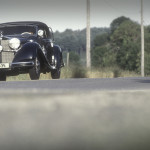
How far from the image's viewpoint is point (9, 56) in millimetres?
10961

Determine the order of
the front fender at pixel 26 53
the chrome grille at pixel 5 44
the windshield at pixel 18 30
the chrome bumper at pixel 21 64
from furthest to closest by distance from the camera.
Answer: the windshield at pixel 18 30 → the chrome grille at pixel 5 44 → the front fender at pixel 26 53 → the chrome bumper at pixel 21 64

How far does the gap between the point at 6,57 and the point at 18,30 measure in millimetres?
1326

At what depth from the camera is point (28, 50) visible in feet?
34.7

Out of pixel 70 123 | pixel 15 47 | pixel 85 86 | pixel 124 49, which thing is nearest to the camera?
pixel 70 123

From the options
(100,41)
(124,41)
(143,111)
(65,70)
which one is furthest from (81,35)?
(143,111)

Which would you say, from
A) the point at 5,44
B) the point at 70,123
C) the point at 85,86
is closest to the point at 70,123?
the point at 70,123

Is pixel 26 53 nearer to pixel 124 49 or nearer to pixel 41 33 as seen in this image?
pixel 41 33

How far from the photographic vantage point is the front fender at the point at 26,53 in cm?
1046

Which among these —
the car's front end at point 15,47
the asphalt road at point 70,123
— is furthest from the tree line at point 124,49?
the asphalt road at point 70,123

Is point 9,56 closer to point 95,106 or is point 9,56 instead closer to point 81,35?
point 95,106

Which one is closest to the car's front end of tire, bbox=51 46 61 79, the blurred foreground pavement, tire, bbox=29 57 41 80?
tire, bbox=29 57 41 80

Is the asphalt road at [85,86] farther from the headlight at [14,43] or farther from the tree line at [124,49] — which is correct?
the tree line at [124,49]

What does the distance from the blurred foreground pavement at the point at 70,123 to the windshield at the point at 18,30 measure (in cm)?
1122

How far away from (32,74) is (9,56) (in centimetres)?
81
